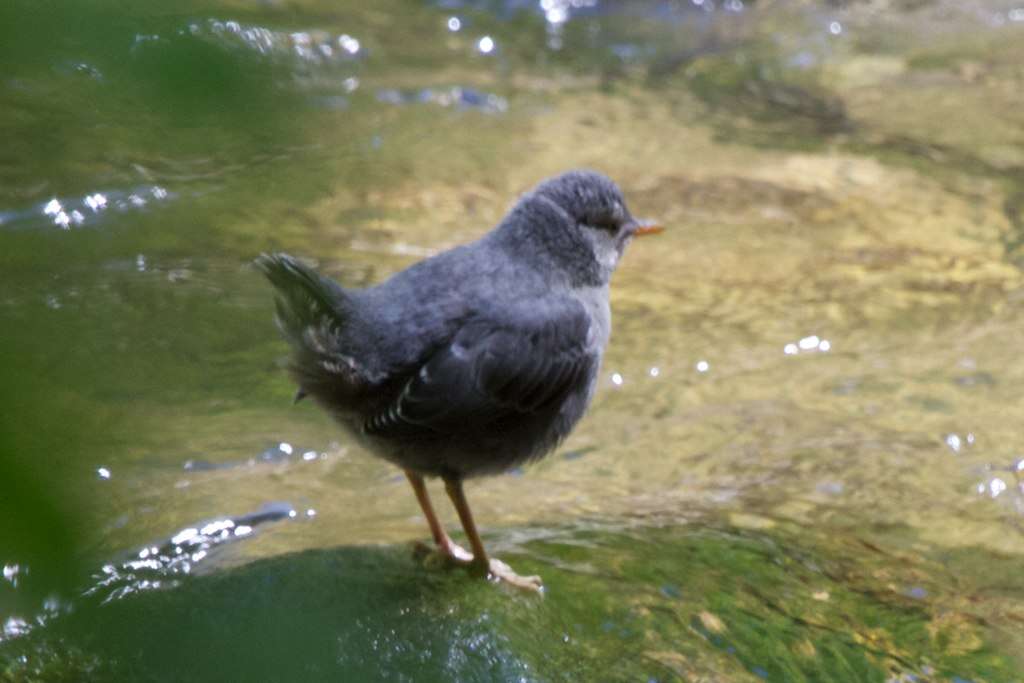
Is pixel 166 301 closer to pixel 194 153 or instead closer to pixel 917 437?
pixel 917 437

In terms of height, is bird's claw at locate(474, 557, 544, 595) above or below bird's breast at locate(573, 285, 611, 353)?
below

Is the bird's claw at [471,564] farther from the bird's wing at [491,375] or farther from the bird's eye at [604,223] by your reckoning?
the bird's eye at [604,223]

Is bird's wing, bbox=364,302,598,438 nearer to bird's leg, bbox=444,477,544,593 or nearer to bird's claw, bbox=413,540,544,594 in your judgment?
bird's leg, bbox=444,477,544,593

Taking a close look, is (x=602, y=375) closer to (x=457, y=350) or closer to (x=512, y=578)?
(x=512, y=578)

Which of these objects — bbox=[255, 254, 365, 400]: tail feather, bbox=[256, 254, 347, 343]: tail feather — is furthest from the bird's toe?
bbox=[256, 254, 347, 343]: tail feather

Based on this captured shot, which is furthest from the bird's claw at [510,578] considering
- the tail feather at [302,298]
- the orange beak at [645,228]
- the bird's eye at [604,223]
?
the orange beak at [645,228]

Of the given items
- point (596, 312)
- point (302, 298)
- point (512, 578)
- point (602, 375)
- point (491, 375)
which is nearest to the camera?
point (302, 298)

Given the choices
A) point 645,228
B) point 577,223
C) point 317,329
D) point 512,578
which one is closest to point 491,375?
point 317,329
